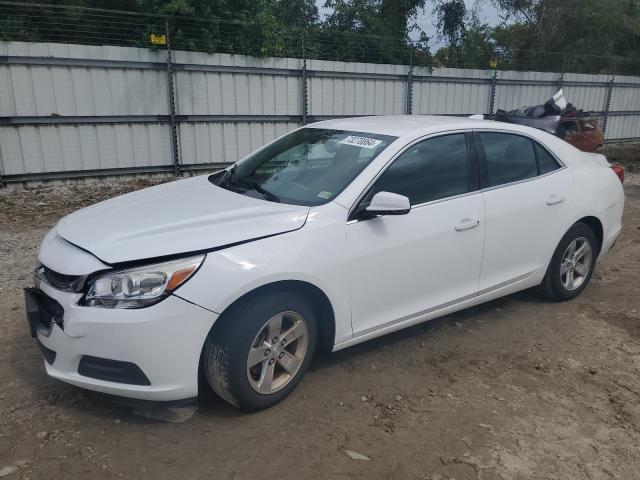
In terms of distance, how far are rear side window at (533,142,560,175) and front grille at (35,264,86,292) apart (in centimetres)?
350

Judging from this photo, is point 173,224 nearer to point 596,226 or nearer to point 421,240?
point 421,240

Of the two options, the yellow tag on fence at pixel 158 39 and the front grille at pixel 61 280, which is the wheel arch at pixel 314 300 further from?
the yellow tag on fence at pixel 158 39

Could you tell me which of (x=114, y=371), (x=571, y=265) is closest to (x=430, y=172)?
(x=571, y=265)

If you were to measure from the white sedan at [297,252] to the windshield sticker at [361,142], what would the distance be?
0.5 inches

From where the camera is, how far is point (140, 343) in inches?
106

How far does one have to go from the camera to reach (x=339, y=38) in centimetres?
1341

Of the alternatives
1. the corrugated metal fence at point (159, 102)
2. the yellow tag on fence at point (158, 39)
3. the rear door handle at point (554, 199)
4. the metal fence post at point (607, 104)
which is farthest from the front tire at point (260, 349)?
the metal fence post at point (607, 104)

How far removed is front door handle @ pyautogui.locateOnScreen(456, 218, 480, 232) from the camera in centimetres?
377

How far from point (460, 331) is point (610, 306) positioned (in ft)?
5.15

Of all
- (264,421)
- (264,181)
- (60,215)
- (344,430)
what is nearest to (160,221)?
(264,181)

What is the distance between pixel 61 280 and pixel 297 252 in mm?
1253

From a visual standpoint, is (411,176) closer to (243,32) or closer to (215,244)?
(215,244)

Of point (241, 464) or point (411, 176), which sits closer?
point (241, 464)

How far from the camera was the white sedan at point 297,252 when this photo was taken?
2.77m
